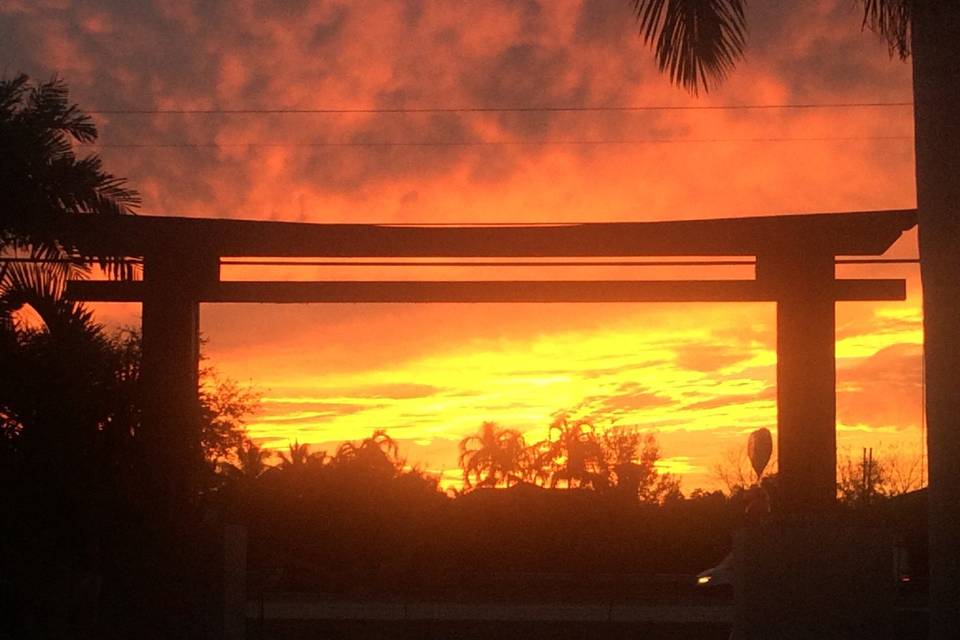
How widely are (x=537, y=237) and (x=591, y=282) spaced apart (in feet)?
3.45

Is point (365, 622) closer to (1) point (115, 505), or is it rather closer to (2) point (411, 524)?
(1) point (115, 505)

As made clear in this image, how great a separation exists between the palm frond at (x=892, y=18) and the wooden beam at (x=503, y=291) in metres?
6.49

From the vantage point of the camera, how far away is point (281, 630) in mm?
22969

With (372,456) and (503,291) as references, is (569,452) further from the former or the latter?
(503,291)

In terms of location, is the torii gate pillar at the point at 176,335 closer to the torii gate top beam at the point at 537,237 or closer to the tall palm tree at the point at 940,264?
the torii gate top beam at the point at 537,237

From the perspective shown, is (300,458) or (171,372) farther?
(300,458)

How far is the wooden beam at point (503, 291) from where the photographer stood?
65.4 feet

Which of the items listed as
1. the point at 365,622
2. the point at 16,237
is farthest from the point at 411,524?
the point at 16,237

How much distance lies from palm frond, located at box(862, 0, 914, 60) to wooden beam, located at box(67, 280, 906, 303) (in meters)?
6.49

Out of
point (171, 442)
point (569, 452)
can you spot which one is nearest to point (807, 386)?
point (171, 442)

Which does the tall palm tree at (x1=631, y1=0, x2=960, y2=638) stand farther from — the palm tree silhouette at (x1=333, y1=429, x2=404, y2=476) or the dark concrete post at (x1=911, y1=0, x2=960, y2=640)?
the palm tree silhouette at (x1=333, y1=429, x2=404, y2=476)

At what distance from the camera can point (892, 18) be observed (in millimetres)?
12953

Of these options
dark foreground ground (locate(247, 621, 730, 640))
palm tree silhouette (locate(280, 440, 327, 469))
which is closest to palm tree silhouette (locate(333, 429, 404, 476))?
palm tree silhouette (locate(280, 440, 327, 469))

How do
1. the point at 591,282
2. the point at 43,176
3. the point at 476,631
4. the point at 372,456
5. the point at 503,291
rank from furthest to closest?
1. the point at 372,456
2. the point at 476,631
3. the point at 503,291
4. the point at 591,282
5. the point at 43,176
